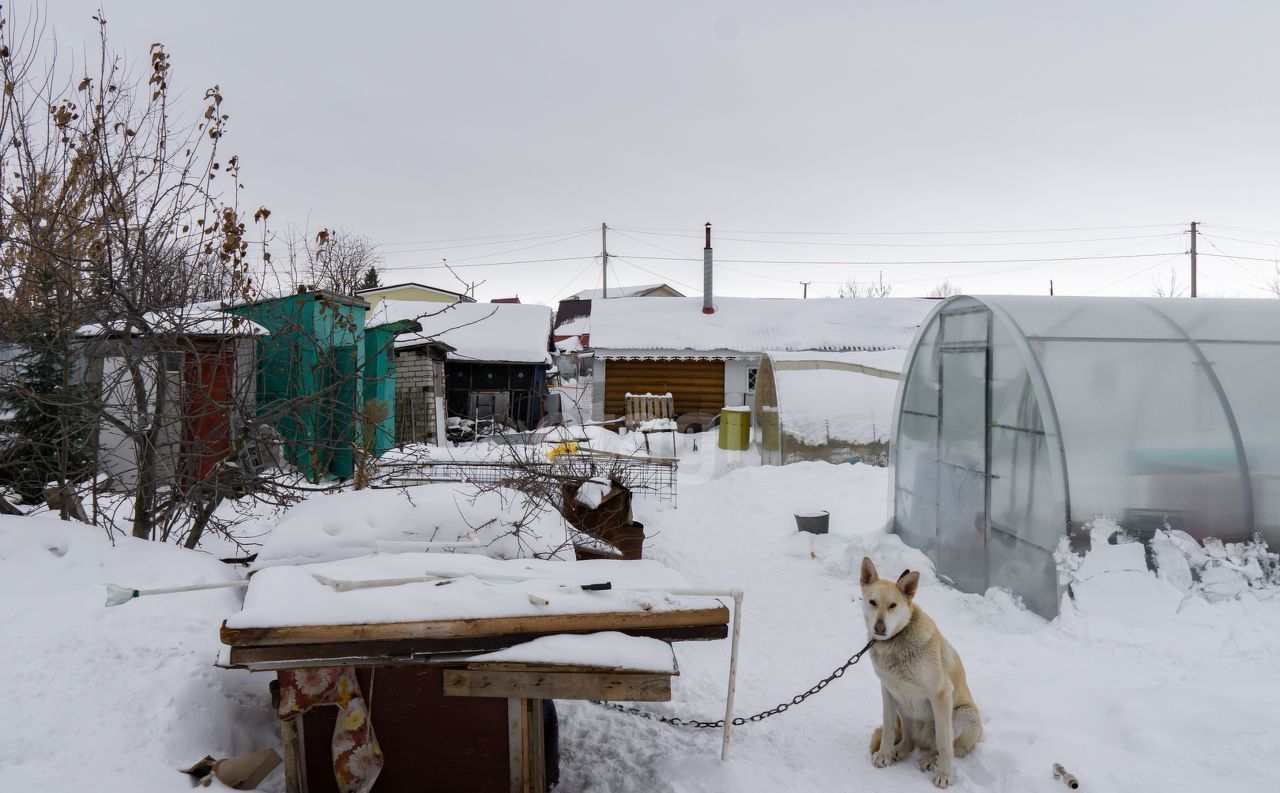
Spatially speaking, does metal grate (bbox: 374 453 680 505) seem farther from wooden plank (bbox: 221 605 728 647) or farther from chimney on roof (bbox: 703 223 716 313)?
chimney on roof (bbox: 703 223 716 313)

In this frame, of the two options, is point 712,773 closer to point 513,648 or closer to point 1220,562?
point 513,648

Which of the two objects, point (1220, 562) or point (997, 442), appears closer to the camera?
point (1220, 562)

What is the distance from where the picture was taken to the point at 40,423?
25.8 ft

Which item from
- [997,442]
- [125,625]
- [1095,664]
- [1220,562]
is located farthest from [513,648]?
[1220,562]

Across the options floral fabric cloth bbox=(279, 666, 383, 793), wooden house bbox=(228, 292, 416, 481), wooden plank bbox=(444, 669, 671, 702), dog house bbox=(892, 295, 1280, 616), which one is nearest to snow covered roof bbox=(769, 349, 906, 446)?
dog house bbox=(892, 295, 1280, 616)

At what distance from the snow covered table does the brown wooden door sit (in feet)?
64.1

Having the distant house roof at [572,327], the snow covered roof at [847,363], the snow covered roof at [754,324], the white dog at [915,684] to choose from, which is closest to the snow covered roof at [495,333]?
the snow covered roof at [754,324]

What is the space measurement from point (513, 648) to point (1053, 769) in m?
2.73

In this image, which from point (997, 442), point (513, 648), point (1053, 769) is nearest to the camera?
point (513, 648)

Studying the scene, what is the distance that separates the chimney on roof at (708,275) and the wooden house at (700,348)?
628 mm

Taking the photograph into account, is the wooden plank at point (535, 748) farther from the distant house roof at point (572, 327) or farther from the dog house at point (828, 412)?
the distant house roof at point (572, 327)

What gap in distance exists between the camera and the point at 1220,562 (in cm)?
557

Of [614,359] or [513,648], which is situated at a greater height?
[614,359]

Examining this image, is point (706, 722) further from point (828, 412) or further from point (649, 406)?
point (649, 406)
